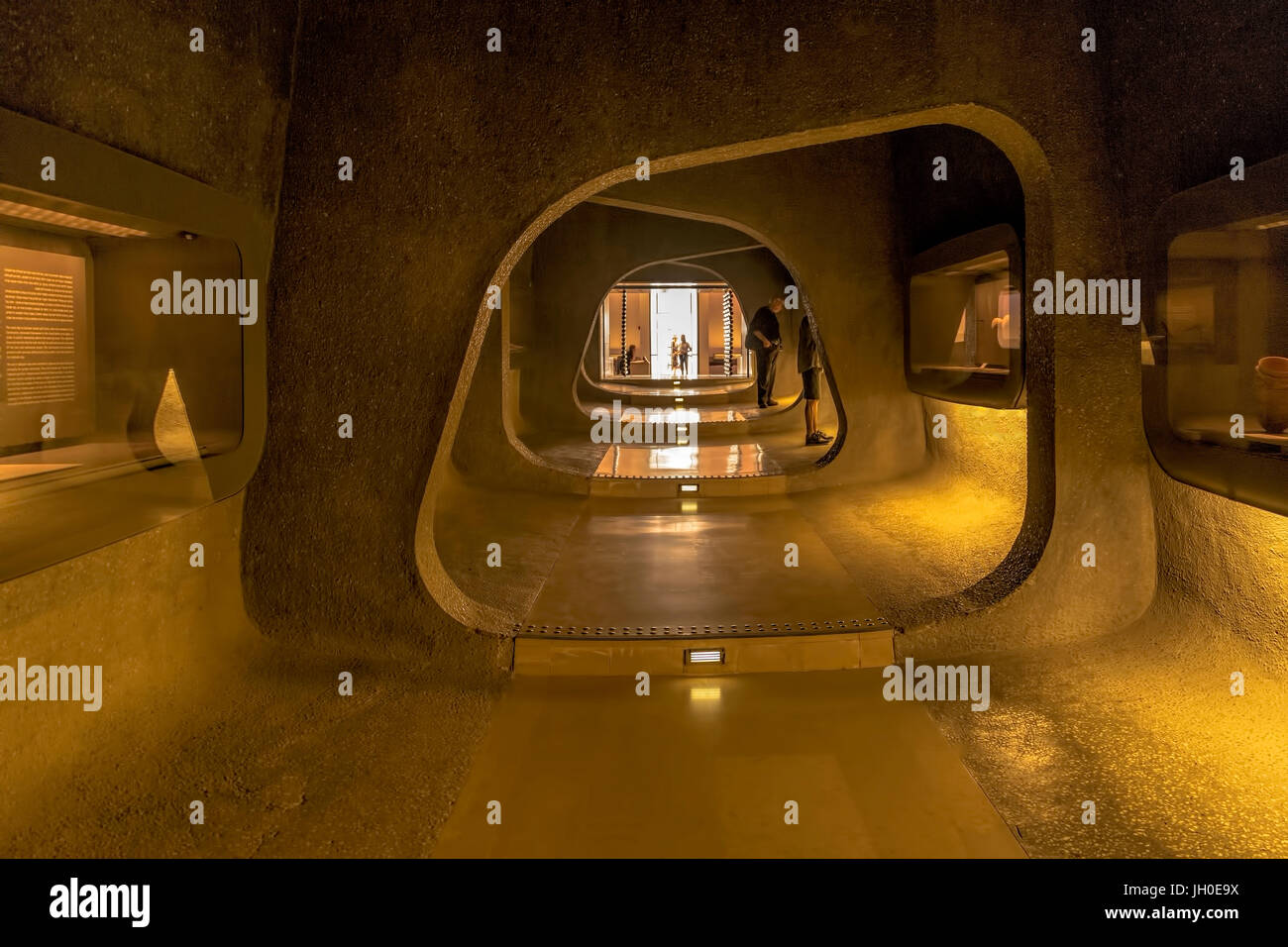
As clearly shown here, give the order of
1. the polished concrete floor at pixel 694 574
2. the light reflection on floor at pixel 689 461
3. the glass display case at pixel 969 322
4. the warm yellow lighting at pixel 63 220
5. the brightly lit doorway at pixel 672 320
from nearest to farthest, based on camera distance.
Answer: the warm yellow lighting at pixel 63 220 → the polished concrete floor at pixel 694 574 → the glass display case at pixel 969 322 → the light reflection on floor at pixel 689 461 → the brightly lit doorway at pixel 672 320

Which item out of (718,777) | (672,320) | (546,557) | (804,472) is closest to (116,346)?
(718,777)

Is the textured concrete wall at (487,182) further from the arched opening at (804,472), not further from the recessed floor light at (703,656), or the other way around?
the recessed floor light at (703,656)

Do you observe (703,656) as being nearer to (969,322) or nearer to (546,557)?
(546,557)

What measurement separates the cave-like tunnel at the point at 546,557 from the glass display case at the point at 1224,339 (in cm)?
2

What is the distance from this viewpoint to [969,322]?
25.6ft

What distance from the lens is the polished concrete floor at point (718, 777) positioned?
272 cm

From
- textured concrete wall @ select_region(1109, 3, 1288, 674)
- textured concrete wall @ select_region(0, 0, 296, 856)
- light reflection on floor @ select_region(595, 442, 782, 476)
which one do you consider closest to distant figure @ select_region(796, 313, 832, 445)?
light reflection on floor @ select_region(595, 442, 782, 476)

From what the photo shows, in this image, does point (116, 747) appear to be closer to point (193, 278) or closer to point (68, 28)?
point (193, 278)

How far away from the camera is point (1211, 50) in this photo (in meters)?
3.86

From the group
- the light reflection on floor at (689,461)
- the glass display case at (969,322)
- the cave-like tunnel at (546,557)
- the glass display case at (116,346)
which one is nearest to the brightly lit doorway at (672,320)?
the light reflection on floor at (689,461)

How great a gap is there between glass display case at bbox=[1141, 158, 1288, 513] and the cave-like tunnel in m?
0.02

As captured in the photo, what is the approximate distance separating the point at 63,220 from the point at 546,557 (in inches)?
139
